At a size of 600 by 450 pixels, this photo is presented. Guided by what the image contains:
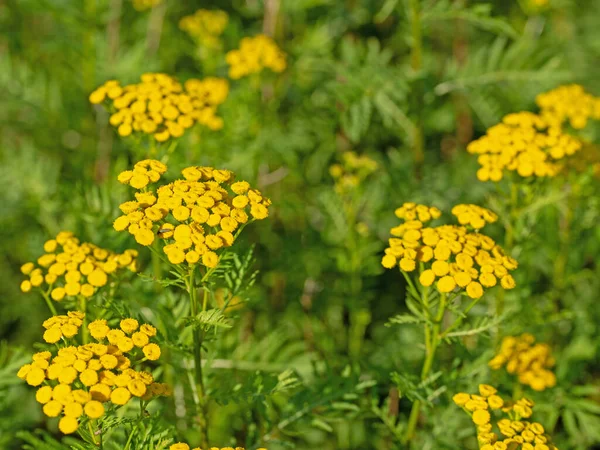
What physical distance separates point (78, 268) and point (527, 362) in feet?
7.86

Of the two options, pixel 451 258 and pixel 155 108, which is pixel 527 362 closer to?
pixel 451 258

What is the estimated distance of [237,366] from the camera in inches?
138

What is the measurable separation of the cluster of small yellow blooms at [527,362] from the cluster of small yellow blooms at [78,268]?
6.69 feet

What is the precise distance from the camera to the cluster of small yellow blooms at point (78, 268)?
2777 mm

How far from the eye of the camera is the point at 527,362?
3514 mm

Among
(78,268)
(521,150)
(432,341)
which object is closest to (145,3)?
(78,268)

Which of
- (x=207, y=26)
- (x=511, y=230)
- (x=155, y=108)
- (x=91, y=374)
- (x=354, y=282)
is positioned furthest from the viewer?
(x=207, y=26)

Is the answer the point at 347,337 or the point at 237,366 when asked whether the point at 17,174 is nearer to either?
the point at 237,366

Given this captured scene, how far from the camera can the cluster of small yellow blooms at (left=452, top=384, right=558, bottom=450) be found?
7.89 ft

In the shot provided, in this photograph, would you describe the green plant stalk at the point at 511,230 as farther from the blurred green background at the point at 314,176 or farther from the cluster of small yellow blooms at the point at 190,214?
the cluster of small yellow blooms at the point at 190,214

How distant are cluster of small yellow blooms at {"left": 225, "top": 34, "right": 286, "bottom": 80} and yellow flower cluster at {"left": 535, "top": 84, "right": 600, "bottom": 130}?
178 centimetres

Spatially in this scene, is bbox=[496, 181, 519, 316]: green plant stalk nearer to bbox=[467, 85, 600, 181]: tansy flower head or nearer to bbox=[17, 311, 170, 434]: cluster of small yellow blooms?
bbox=[467, 85, 600, 181]: tansy flower head

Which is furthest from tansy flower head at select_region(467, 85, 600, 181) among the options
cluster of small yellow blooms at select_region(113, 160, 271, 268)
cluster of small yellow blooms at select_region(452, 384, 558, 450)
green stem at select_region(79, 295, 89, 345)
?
green stem at select_region(79, 295, 89, 345)

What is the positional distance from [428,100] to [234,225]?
2398 mm
